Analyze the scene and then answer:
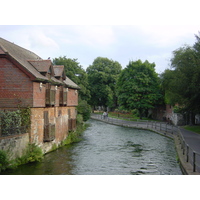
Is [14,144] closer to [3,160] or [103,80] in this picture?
[3,160]

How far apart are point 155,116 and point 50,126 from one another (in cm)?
3843

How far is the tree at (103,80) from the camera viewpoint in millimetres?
70812

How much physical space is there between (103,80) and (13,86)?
2150 inches

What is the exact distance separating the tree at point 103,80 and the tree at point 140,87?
819 inches

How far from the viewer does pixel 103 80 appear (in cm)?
7106

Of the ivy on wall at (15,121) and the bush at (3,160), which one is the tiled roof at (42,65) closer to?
the ivy on wall at (15,121)

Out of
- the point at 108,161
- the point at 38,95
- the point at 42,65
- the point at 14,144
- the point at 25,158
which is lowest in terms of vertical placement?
the point at 108,161

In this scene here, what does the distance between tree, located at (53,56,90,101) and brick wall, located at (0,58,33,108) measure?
29.3 m

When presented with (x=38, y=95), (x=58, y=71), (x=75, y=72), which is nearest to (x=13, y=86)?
(x=38, y=95)

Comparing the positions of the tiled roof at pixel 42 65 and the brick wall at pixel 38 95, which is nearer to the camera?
the brick wall at pixel 38 95

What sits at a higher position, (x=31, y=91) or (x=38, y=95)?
(x=31, y=91)

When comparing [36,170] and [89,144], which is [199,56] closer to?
[89,144]

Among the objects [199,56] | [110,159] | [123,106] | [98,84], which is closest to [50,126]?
[110,159]

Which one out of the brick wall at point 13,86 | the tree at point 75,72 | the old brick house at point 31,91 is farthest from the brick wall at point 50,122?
the tree at point 75,72
